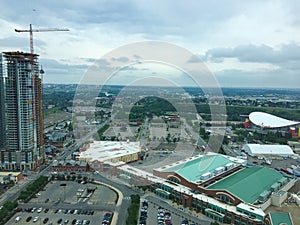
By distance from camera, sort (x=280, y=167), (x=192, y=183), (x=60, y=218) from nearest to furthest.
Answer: (x=60, y=218), (x=192, y=183), (x=280, y=167)

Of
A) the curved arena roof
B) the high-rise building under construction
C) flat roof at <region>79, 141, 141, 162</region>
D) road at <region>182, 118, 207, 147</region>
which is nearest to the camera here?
the high-rise building under construction

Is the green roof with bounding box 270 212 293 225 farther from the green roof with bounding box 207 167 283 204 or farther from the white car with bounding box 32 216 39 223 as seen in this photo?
the white car with bounding box 32 216 39 223

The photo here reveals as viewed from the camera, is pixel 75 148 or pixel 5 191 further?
pixel 75 148

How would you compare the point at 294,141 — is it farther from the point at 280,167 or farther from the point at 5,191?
the point at 5,191

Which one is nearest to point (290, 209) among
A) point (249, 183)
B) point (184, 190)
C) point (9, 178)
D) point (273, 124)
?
point (249, 183)

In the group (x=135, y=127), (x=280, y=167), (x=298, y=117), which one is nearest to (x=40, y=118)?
(x=135, y=127)

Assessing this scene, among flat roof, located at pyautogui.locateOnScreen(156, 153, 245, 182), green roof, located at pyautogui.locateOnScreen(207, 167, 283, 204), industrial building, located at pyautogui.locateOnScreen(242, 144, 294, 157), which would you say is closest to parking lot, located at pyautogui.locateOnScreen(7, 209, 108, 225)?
flat roof, located at pyautogui.locateOnScreen(156, 153, 245, 182)

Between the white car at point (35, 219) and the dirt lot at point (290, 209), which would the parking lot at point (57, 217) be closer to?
the white car at point (35, 219)
